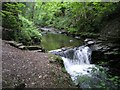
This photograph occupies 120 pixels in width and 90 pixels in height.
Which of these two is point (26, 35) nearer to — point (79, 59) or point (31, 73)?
point (79, 59)

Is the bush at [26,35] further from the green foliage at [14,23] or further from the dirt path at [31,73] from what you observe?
the dirt path at [31,73]

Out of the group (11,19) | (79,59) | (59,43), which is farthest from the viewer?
(59,43)

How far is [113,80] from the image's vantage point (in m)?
5.78

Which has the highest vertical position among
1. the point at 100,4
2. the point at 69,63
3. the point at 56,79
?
the point at 100,4

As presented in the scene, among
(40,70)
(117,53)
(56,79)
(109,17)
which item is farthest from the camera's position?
(109,17)

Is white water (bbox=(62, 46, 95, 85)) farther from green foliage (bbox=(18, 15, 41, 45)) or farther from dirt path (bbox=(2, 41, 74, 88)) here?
green foliage (bbox=(18, 15, 41, 45))

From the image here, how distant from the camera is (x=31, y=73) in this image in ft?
21.1

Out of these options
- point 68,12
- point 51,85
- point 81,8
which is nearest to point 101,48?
point 51,85

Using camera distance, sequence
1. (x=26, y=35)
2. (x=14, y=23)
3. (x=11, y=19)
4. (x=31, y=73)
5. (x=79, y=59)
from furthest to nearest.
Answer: (x=26, y=35), (x=14, y=23), (x=11, y=19), (x=79, y=59), (x=31, y=73)

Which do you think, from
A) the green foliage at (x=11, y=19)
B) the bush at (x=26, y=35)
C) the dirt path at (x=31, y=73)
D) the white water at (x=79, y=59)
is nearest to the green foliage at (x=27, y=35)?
the bush at (x=26, y=35)

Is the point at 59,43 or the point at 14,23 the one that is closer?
the point at 14,23

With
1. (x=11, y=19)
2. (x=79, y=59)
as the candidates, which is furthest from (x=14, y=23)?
(x=79, y=59)

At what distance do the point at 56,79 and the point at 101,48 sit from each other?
4.66 m

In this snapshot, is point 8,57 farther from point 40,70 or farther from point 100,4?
point 100,4
